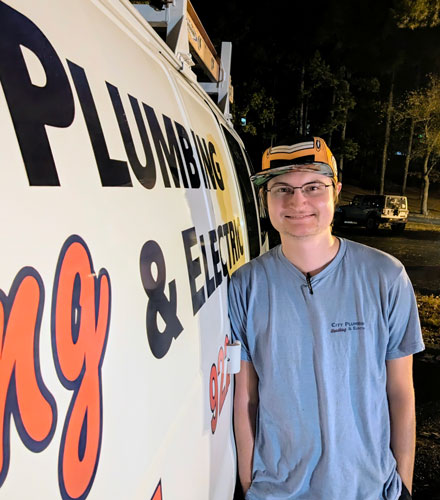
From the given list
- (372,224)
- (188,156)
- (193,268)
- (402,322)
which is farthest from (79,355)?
(372,224)

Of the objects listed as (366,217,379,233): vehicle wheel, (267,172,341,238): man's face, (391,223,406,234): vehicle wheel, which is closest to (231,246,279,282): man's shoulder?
(267,172,341,238): man's face

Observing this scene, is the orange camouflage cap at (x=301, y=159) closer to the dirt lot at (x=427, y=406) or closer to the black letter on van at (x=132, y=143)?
the black letter on van at (x=132, y=143)

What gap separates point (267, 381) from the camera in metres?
1.61

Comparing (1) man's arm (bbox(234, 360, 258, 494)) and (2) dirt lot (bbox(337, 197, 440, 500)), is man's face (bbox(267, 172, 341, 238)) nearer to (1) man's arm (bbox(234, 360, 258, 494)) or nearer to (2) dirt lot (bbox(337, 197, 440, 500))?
(1) man's arm (bbox(234, 360, 258, 494))

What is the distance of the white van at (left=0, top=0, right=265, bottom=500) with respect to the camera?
61 centimetres

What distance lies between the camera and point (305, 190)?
166 cm

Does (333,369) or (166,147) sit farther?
(333,369)

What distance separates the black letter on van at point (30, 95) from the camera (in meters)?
0.64

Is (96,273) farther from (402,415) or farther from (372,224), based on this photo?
(372,224)

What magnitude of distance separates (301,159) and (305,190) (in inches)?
4.7

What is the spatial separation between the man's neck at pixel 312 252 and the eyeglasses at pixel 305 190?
15cm

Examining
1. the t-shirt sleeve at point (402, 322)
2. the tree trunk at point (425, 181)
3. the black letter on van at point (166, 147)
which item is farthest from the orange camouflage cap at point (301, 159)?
the tree trunk at point (425, 181)

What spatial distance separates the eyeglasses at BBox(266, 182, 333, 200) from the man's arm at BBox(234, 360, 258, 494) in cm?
67

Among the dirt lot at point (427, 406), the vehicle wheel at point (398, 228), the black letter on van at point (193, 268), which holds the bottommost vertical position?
the vehicle wheel at point (398, 228)
